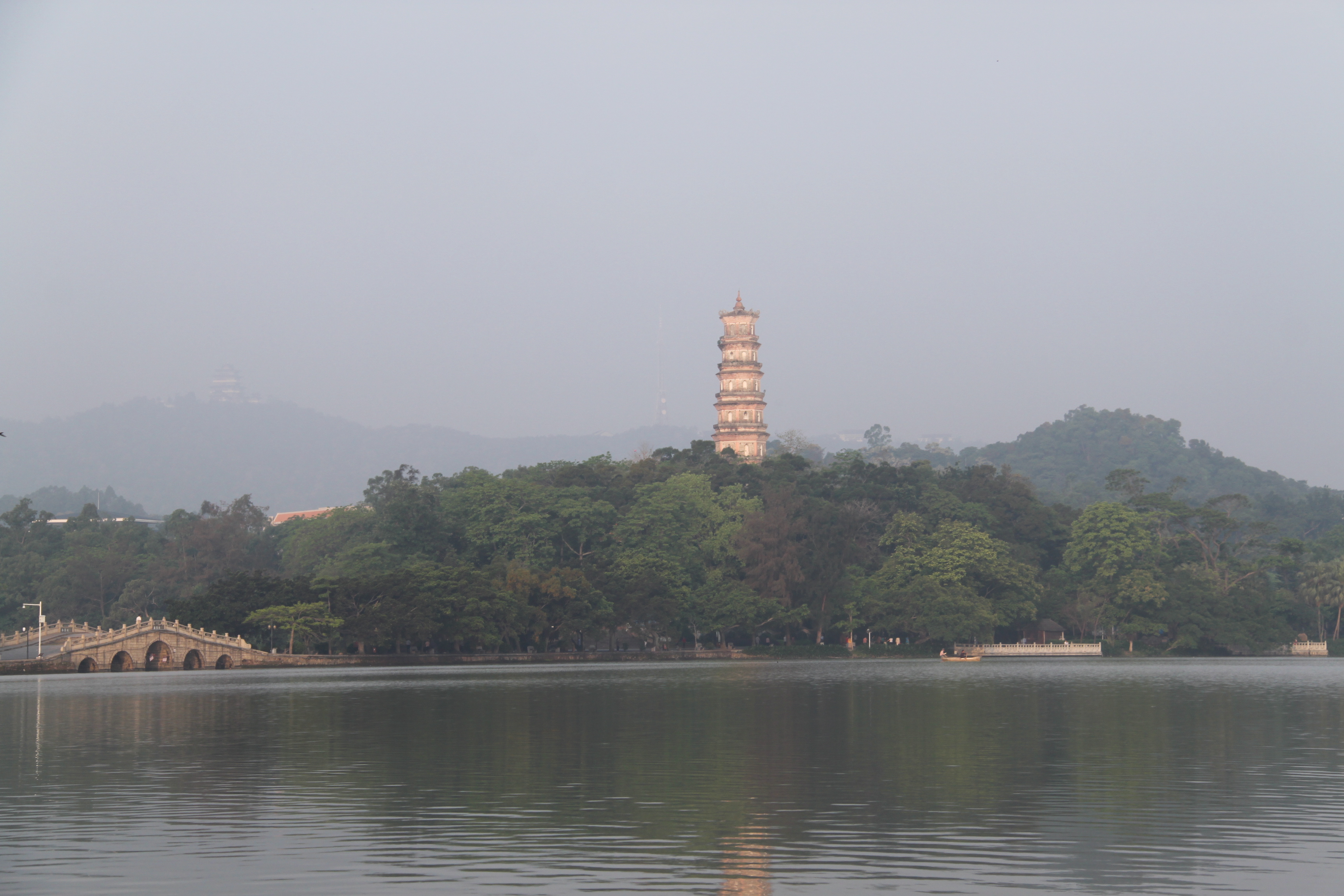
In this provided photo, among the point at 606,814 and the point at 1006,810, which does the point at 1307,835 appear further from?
the point at 606,814

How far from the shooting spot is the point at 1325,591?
109250 millimetres

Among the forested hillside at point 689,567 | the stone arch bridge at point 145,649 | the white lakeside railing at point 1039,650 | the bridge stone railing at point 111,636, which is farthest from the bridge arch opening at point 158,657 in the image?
the white lakeside railing at point 1039,650

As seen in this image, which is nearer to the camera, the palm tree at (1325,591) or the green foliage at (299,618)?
the green foliage at (299,618)

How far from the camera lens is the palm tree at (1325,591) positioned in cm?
10894

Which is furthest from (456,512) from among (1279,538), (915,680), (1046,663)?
(1279,538)

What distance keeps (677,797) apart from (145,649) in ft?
207

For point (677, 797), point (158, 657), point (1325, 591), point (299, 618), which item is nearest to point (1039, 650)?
point (1325, 591)

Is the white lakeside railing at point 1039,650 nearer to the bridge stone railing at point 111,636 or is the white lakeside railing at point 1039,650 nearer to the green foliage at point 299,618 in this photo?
the green foliage at point 299,618

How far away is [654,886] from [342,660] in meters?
68.3

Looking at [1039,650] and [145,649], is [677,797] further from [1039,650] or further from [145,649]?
[1039,650]

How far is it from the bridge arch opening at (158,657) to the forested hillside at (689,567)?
3210 millimetres

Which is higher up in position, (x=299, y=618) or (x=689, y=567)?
(x=689, y=567)

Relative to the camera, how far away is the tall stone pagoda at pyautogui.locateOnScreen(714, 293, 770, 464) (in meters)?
148

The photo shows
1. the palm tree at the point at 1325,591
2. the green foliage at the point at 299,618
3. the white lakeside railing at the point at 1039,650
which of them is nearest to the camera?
the green foliage at the point at 299,618
